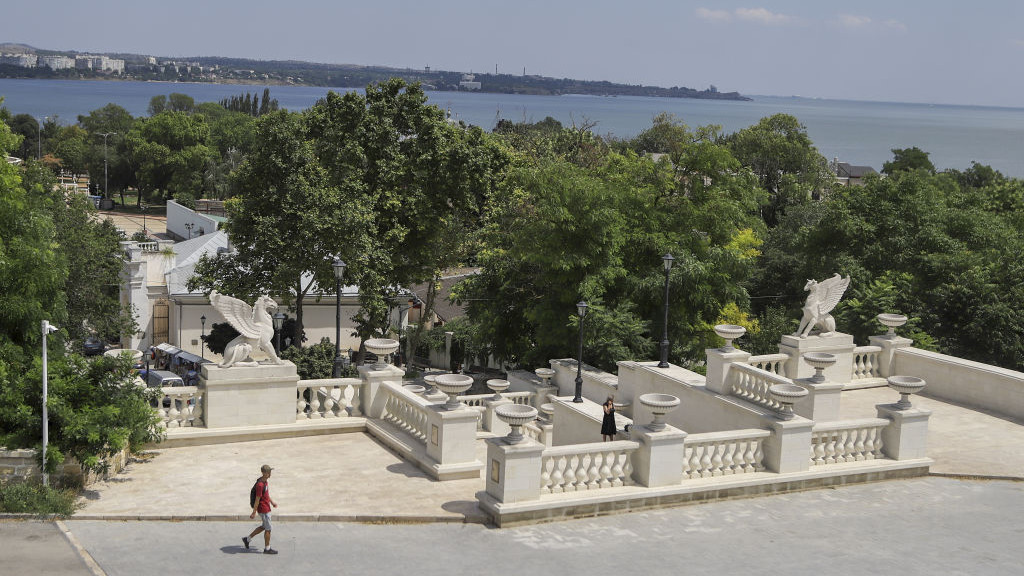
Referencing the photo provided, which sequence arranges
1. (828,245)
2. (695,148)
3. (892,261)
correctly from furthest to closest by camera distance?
(828,245) → (892,261) → (695,148)

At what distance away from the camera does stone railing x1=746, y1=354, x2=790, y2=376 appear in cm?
2212

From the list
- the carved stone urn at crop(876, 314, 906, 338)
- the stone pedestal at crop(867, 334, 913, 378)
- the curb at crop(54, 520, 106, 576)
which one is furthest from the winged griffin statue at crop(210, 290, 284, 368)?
the stone pedestal at crop(867, 334, 913, 378)

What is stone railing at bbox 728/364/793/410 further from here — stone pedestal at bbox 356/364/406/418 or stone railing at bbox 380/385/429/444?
stone pedestal at bbox 356/364/406/418

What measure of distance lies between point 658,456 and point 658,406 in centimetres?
84

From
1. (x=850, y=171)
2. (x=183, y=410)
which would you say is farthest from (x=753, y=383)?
(x=850, y=171)

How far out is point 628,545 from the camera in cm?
1430

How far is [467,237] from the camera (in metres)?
40.4

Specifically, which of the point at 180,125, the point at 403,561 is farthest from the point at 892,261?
the point at 180,125

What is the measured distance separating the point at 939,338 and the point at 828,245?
9.45 metres

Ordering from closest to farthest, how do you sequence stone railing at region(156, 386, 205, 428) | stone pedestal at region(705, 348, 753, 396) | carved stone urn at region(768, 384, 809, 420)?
carved stone urn at region(768, 384, 809, 420), stone railing at region(156, 386, 205, 428), stone pedestal at region(705, 348, 753, 396)

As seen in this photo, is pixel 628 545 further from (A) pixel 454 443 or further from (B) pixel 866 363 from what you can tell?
(B) pixel 866 363

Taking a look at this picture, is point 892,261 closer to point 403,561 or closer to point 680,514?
point 680,514

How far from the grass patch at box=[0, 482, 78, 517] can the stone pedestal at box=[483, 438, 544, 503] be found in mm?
5933

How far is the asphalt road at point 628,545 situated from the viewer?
43.4 feet
